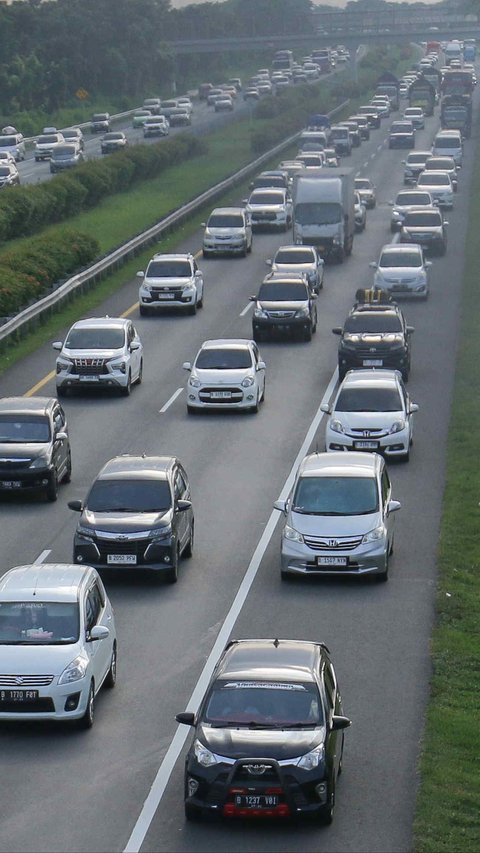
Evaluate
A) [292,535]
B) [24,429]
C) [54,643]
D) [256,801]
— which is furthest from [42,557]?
[256,801]

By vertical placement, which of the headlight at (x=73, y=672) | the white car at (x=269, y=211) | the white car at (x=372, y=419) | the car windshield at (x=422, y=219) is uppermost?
the headlight at (x=73, y=672)

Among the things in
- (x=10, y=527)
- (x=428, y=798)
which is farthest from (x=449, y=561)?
(x=428, y=798)

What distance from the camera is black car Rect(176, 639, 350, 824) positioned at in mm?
15266

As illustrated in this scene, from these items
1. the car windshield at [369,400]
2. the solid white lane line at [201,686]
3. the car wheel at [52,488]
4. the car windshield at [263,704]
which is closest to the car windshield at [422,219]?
the car windshield at [369,400]

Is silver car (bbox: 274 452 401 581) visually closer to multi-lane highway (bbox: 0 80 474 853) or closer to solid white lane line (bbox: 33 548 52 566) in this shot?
multi-lane highway (bbox: 0 80 474 853)

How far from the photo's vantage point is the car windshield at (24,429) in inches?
1196

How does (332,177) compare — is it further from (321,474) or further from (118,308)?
(321,474)

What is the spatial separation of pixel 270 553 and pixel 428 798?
10.8 m

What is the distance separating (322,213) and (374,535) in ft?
A: 127

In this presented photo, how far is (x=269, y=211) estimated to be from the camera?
238 feet

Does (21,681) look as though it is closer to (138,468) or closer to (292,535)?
(292,535)

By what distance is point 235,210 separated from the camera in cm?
6562

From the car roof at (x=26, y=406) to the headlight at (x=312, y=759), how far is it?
635 inches

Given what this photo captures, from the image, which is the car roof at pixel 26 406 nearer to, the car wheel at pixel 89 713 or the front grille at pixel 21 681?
the car wheel at pixel 89 713
